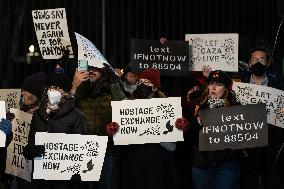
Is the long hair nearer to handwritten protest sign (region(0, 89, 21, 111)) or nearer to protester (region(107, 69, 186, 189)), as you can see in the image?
protester (region(107, 69, 186, 189))

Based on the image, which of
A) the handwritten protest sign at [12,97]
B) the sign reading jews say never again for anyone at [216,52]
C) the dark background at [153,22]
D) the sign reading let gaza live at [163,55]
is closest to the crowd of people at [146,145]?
the sign reading let gaza live at [163,55]

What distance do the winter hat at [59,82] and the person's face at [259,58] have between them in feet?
6.66

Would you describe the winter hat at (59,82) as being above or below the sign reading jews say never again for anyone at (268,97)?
above

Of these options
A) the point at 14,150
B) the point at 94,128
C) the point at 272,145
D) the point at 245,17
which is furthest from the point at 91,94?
the point at 245,17

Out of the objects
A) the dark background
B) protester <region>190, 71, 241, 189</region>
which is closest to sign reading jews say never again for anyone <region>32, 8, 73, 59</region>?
the dark background

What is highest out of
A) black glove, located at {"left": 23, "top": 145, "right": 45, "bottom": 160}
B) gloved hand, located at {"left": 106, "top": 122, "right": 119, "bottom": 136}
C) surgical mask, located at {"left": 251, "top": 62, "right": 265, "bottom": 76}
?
surgical mask, located at {"left": 251, "top": 62, "right": 265, "bottom": 76}

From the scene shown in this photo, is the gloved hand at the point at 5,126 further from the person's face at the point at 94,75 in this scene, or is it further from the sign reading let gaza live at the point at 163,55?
the sign reading let gaza live at the point at 163,55

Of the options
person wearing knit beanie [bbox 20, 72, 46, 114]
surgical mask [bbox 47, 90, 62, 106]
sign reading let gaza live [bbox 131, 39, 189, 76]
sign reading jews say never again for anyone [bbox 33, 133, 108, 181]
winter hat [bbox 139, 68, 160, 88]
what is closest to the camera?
surgical mask [bbox 47, 90, 62, 106]

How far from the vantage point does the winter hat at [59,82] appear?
8.47 metres

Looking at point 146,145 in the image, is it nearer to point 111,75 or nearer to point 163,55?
point 111,75

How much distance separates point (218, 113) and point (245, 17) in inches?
127

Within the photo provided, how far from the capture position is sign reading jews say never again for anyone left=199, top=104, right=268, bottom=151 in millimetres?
8664

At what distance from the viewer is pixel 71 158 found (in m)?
8.54

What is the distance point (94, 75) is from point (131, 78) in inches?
24.3
